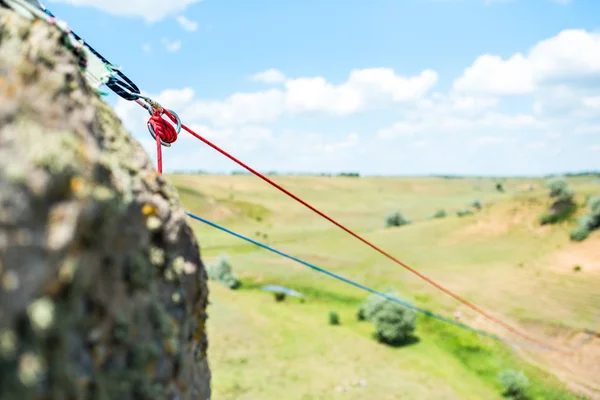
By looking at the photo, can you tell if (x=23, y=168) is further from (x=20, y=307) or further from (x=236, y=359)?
(x=236, y=359)

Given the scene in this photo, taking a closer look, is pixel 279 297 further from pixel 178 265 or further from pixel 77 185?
pixel 77 185

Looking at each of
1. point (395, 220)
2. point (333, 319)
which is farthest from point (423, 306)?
point (395, 220)

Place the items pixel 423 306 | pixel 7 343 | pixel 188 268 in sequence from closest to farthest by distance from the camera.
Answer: pixel 7 343
pixel 188 268
pixel 423 306

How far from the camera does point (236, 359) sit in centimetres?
2138

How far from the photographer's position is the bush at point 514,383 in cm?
1958

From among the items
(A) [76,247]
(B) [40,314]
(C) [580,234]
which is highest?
(A) [76,247]

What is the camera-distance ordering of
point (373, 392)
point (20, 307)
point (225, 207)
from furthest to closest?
point (225, 207) < point (373, 392) < point (20, 307)

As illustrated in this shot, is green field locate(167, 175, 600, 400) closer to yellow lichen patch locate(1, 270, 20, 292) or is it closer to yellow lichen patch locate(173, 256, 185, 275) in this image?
yellow lichen patch locate(173, 256, 185, 275)

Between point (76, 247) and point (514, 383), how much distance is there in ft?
71.2

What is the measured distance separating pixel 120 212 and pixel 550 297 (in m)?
31.5

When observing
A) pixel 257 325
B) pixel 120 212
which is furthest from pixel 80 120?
pixel 257 325

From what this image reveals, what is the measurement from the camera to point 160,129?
630 centimetres

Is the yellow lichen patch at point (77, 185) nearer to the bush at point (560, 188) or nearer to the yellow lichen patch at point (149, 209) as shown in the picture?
the yellow lichen patch at point (149, 209)

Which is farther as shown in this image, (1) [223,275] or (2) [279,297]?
(1) [223,275]
